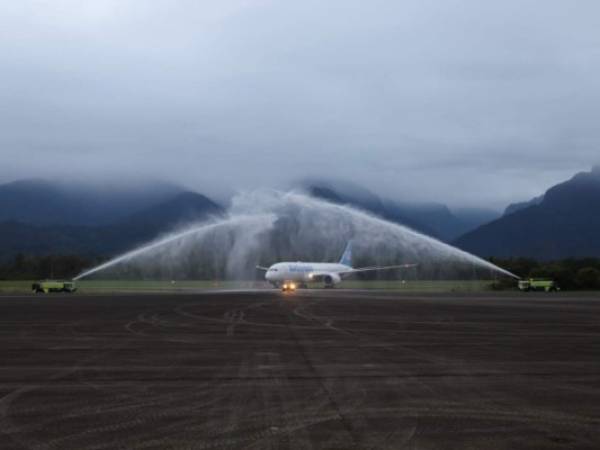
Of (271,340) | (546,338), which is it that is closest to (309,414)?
(271,340)

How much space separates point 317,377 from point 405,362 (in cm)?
354

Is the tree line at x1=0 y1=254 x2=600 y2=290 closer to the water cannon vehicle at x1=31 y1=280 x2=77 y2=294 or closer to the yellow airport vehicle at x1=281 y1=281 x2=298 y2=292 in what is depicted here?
the yellow airport vehicle at x1=281 y1=281 x2=298 y2=292

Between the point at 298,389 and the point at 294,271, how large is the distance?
277 ft

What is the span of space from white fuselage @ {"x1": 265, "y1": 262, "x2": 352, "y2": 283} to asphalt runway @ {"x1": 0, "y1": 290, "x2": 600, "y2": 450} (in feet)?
224

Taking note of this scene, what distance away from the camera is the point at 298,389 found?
1377 centimetres

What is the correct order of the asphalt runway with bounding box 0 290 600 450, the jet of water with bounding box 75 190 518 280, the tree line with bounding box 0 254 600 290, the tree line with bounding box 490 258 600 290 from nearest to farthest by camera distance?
the asphalt runway with bounding box 0 290 600 450 < the jet of water with bounding box 75 190 518 280 < the tree line with bounding box 490 258 600 290 < the tree line with bounding box 0 254 600 290

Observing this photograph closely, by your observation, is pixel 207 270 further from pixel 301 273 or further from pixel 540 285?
pixel 540 285

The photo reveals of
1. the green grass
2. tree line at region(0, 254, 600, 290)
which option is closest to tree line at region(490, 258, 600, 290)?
tree line at region(0, 254, 600, 290)

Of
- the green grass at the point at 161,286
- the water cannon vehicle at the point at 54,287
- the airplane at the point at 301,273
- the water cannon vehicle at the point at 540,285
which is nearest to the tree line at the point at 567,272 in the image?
the green grass at the point at 161,286

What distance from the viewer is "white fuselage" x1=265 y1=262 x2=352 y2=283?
95.8 m

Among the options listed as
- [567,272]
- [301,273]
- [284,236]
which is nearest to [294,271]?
[301,273]

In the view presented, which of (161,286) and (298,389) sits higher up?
(161,286)

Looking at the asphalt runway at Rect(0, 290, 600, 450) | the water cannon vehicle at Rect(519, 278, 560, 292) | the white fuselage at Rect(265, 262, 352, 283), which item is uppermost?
the white fuselage at Rect(265, 262, 352, 283)

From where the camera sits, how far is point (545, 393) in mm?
13461
